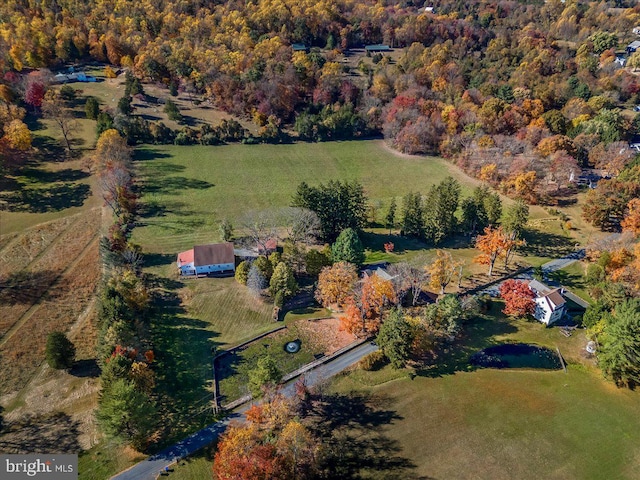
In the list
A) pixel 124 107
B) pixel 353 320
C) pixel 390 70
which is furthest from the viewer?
pixel 390 70

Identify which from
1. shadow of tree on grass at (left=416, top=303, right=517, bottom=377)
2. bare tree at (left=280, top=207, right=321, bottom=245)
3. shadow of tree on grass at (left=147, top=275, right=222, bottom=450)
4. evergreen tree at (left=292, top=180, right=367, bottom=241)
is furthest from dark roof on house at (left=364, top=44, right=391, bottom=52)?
shadow of tree on grass at (left=147, top=275, right=222, bottom=450)

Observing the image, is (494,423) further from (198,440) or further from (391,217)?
(391,217)

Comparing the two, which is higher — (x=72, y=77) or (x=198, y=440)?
(x=72, y=77)

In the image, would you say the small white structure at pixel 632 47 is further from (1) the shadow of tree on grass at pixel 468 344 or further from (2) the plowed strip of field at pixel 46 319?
(2) the plowed strip of field at pixel 46 319

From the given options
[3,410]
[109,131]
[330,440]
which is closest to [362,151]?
[109,131]

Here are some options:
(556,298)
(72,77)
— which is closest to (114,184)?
(72,77)

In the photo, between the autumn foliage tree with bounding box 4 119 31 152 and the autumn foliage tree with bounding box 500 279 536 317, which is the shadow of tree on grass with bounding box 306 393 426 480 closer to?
the autumn foliage tree with bounding box 500 279 536 317
